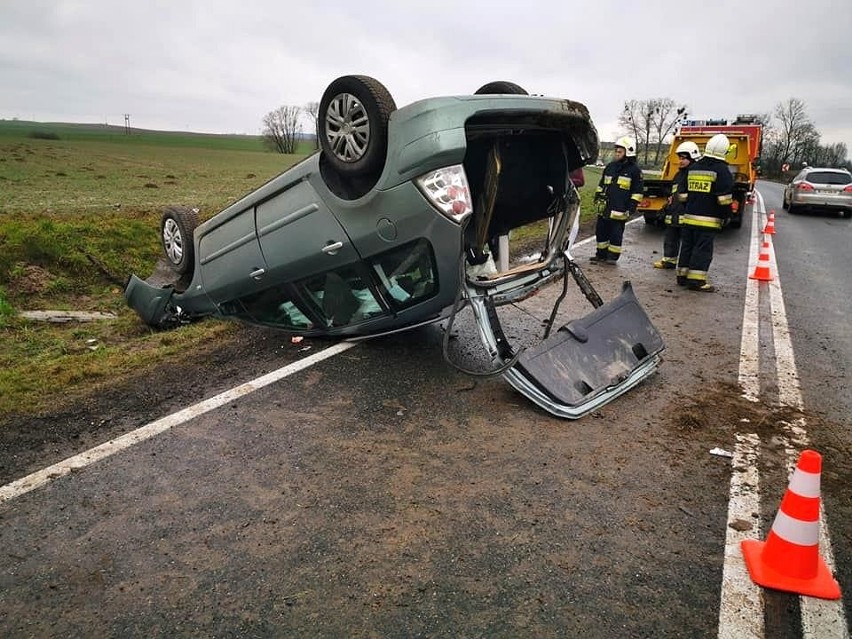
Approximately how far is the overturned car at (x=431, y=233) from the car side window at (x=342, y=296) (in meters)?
0.01

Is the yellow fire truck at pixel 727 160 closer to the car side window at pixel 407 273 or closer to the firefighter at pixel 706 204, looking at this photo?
the firefighter at pixel 706 204

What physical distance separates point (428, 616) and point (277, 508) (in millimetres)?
947

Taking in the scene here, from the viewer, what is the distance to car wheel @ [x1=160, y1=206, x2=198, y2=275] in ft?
18.5

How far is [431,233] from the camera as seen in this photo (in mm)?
3539

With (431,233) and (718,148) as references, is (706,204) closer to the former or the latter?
→ (718,148)

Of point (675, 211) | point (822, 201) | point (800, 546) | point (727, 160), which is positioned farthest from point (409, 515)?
point (822, 201)

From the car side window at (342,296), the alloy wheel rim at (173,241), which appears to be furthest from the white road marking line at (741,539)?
the alloy wheel rim at (173,241)

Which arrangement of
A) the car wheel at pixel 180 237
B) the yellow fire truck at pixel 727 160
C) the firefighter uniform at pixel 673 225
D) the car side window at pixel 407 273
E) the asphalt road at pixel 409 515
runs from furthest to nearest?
the yellow fire truck at pixel 727 160 → the firefighter uniform at pixel 673 225 → the car wheel at pixel 180 237 → the car side window at pixel 407 273 → the asphalt road at pixel 409 515

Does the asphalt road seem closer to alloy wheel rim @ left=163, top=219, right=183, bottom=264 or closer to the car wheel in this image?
the car wheel

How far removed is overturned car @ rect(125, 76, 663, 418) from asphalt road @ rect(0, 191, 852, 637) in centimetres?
36

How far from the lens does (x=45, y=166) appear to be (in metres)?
20.9

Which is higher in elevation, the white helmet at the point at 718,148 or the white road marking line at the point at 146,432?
the white helmet at the point at 718,148

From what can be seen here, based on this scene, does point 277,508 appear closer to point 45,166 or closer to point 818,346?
point 818,346

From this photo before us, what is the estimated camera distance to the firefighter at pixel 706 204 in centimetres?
689
